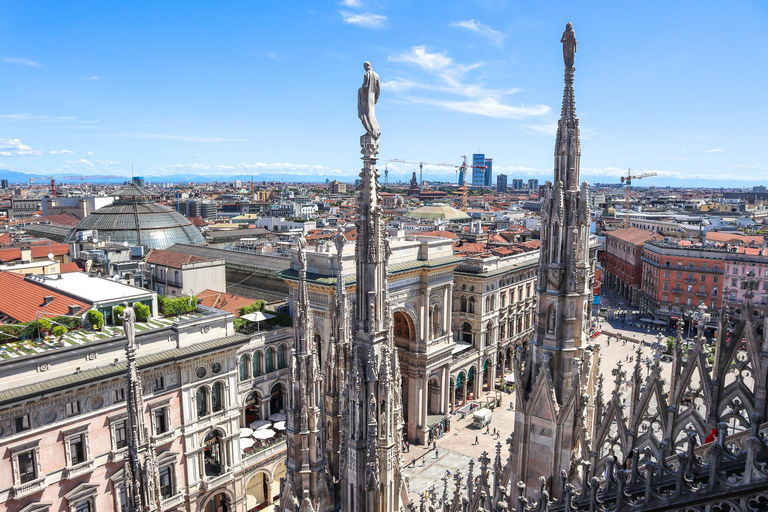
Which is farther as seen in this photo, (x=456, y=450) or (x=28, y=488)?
(x=456, y=450)

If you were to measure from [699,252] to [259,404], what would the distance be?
226 ft

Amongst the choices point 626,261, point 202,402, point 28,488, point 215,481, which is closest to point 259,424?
point 215,481

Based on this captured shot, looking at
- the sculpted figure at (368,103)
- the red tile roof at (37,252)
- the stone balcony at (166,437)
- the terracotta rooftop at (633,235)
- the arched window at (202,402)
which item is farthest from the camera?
the terracotta rooftop at (633,235)

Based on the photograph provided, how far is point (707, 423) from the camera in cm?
1052

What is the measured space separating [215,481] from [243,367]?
25.4ft

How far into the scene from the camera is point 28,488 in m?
24.1

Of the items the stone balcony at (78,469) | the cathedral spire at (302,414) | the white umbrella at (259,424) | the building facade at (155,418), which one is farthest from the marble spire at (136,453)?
the white umbrella at (259,424)

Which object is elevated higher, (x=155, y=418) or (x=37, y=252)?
(x=37, y=252)

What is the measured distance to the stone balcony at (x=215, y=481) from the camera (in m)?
31.5

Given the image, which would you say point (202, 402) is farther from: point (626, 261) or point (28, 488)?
point (626, 261)

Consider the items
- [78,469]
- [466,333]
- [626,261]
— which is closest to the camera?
[78,469]

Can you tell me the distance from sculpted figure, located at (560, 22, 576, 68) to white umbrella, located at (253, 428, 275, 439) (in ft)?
101

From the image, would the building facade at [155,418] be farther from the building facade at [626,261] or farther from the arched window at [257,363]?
the building facade at [626,261]

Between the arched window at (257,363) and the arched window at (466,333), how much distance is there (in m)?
24.7
